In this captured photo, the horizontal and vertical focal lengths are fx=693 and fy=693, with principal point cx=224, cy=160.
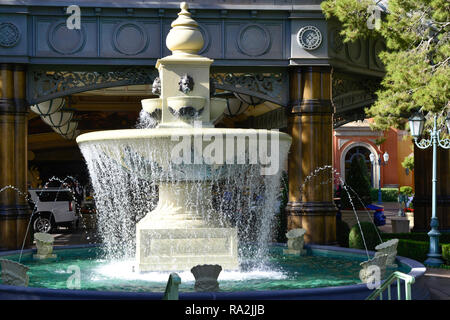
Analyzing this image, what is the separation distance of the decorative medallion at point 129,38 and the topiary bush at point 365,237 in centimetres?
522

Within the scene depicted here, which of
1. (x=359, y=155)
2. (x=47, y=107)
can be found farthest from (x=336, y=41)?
(x=359, y=155)

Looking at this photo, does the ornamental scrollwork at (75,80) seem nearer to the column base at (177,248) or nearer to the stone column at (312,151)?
the stone column at (312,151)

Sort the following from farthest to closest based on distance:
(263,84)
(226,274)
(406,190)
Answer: (406,190)
(263,84)
(226,274)

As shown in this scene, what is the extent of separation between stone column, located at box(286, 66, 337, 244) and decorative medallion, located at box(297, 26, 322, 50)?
1.43ft

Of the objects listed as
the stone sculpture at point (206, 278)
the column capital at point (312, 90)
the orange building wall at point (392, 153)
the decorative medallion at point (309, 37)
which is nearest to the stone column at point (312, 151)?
the column capital at point (312, 90)

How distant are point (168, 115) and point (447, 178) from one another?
9.25m

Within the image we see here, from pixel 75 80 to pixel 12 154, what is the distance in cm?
186

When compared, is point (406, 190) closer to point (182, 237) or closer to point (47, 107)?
point (47, 107)

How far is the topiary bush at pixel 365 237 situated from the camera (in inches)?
485

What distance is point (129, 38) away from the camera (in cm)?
1316

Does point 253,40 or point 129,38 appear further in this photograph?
point 253,40

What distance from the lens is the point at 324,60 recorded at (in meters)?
13.2

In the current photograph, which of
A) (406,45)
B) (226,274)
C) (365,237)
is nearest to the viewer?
(226,274)

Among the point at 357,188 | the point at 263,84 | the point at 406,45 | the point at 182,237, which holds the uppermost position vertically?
the point at 406,45
